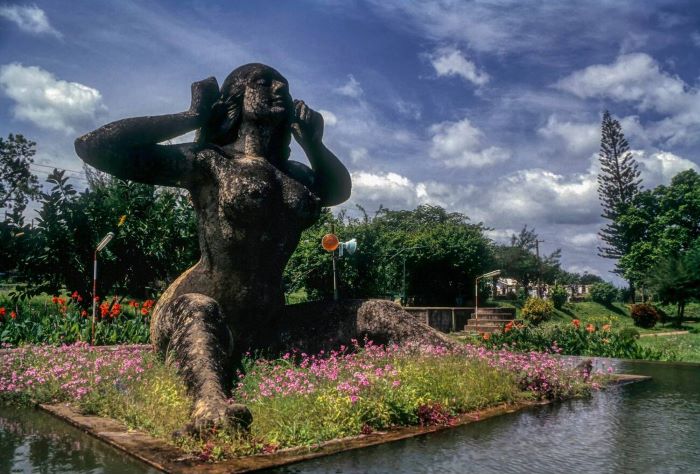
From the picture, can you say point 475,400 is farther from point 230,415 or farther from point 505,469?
point 230,415

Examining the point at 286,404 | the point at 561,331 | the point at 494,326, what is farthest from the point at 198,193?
the point at 494,326

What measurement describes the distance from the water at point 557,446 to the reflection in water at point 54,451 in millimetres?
969

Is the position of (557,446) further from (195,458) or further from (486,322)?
(486,322)

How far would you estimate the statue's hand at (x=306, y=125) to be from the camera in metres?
5.93

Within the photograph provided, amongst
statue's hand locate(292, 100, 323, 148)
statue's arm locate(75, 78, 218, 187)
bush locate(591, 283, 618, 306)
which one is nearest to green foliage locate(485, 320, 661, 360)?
statue's hand locate(292, 100, 323, 148)

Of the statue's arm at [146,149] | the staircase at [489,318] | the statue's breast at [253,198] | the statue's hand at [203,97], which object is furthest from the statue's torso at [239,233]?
the staircase at [489,318]

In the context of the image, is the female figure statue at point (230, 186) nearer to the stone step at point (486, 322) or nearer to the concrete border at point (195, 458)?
the concrete border at point (195, 458)

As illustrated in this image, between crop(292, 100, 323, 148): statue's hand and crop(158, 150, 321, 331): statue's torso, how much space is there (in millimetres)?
625

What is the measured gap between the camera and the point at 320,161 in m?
6.20

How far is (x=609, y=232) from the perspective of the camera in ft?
173

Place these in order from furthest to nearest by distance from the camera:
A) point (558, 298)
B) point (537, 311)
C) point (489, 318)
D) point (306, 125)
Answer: point (558, 298) → point (537, 311) → point (489, 318) → point (306, 125)

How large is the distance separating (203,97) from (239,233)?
4.30 feet

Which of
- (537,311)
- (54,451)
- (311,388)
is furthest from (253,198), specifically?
(537,311)

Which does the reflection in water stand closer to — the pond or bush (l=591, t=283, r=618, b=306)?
the pond
